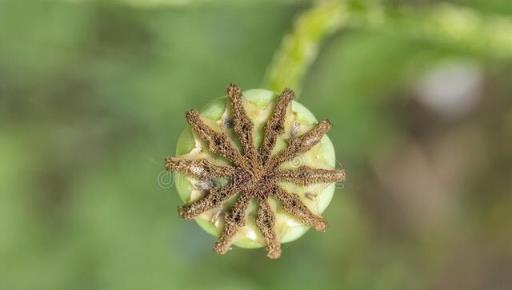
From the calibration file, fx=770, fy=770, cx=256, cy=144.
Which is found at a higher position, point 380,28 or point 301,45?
point 380,28

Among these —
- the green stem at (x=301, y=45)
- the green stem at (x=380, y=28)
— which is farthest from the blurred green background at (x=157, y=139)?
the green stem at (x=301, y=45)

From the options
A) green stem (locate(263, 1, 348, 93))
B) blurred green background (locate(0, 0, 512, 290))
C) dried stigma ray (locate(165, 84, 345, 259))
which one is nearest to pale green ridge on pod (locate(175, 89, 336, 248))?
dried stigma ray (locate(165, 84, 345, 259))

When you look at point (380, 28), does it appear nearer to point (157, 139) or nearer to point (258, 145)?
point (258, 145)

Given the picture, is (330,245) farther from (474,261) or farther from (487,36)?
(487,36)

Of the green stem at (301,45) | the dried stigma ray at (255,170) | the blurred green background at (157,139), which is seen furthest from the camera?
the blurred green background at (157,139)

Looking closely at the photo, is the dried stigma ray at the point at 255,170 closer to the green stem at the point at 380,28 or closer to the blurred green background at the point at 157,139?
the green stem at the point at 380,28

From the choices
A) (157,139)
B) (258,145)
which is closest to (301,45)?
(258,145)

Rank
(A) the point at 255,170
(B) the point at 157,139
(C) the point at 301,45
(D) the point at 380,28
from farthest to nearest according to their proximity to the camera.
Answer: (B) the point at 157,139 → (D) the point at 380,28 → (C) the point at 301,45 → (A) the point at 255,170

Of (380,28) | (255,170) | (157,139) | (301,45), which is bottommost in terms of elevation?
(255,170)
